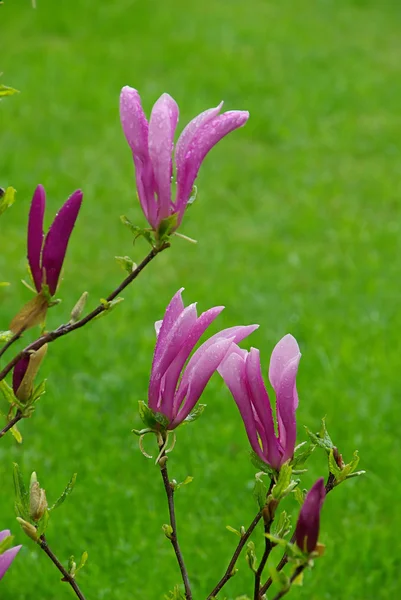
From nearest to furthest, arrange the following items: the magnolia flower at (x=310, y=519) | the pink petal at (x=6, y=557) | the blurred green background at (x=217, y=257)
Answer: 1. the magnolia flower at (x=310, y=519)
2. the pink petal at (x=6, y=557)
3. the blurred green background at (x=217, y=257)

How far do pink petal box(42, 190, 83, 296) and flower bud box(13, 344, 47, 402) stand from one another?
0.12 metres

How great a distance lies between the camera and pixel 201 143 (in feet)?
3.71

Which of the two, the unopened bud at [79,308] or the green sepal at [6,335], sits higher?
the unopened bud at [79,308]

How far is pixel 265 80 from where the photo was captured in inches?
280

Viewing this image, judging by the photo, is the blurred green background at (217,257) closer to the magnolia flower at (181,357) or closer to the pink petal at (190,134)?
the magnolia flower at (181,357)

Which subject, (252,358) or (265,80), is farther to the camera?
(265,80)

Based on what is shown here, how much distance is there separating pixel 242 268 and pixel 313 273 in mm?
354

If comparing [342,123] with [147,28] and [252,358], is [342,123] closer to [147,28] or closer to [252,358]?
[147,28]

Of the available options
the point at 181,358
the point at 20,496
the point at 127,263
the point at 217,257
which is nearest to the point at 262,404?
the point at 181,358

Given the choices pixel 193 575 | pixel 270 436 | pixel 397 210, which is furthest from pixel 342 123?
pixel 270 436

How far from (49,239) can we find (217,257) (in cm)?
378

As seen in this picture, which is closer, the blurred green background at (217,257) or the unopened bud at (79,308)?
the unopened bud at (79,308)

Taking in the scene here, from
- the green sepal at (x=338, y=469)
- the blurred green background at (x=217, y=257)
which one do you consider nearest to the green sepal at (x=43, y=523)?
the green sepal at (x=338, y=469)

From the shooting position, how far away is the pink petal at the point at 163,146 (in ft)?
3.67
